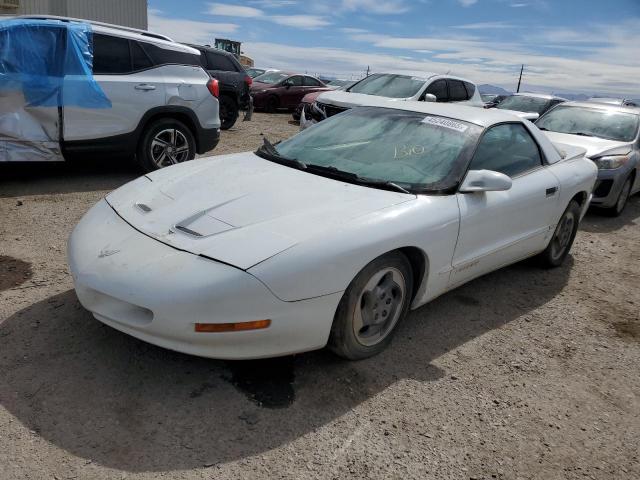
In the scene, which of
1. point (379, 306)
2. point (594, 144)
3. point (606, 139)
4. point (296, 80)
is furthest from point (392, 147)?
point (296, 80)

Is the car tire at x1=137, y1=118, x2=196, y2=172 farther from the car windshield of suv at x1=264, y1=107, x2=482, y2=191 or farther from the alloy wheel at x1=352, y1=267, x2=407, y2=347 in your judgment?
the alloy wheel at x1=352, y1=267, x2=407, y2=347

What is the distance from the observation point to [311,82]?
1886cm

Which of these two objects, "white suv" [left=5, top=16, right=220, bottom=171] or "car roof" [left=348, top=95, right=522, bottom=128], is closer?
"car roof" [left=348, top=95, right=522, bottom=128]

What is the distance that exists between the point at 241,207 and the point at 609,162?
6096 mm

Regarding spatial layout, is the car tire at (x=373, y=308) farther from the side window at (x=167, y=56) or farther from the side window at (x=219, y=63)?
the side window at (x=219, y=63)

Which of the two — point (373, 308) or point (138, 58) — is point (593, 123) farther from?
point (373, 308)

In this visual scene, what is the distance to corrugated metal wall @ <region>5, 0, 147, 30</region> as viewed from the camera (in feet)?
69.3

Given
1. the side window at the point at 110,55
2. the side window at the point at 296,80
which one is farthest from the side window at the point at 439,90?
the side window at the point at 296,80

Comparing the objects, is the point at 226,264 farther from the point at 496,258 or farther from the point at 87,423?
the point at 496,258

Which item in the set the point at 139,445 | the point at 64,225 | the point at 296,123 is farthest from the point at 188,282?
the point at 296,123

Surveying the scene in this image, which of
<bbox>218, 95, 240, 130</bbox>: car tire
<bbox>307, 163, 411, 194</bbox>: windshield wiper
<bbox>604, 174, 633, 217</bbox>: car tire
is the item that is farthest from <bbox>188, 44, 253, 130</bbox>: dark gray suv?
<bbox>307, 163, 411, 194</bbox>: windshield wiper

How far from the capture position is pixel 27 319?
3.12m

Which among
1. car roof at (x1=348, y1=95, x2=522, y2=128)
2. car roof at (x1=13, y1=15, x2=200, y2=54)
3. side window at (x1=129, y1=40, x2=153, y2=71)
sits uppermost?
car roof at (x1=13, y1=15, x2=200, y2=54)

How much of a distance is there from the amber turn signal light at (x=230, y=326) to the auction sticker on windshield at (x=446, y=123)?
2088mm
